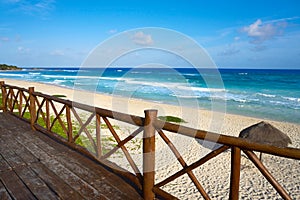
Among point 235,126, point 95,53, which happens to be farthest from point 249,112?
point 95,53

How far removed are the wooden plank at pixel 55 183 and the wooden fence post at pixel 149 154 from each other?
76 cm

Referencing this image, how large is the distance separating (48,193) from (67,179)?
38 cm

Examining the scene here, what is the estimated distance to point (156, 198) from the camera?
2.78 meters

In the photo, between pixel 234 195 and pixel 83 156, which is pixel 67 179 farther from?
pixel 234 195

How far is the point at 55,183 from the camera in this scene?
3.03m

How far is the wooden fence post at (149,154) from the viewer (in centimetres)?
265

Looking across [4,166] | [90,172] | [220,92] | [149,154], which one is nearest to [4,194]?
[4,166]

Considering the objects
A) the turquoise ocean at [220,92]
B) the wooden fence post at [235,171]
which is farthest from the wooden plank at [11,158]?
the turquoise ocean at [220,92]

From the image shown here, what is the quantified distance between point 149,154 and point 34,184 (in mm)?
1529

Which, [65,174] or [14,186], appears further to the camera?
[65,174]

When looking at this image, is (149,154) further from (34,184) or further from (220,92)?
(220,92)

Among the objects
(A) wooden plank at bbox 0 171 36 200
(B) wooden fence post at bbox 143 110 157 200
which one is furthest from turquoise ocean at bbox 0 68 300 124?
(A) wooden plank at bbox 0 171 36 200

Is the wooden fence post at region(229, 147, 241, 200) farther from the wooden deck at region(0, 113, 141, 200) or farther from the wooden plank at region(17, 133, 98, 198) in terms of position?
the wooden plank at region(17, 133, 98, 198)

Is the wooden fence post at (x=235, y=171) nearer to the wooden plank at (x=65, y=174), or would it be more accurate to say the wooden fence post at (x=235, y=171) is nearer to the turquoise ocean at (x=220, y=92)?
the wooden plank at (x=65, y=174)
